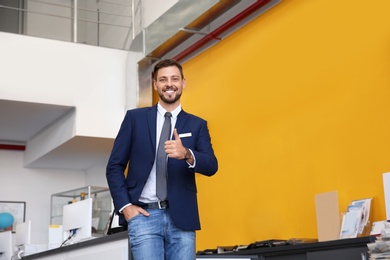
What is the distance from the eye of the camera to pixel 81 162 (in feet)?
28.7

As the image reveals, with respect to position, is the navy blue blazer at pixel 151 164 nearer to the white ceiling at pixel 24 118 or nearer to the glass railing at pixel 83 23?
the white ceiling at pixel 24 118

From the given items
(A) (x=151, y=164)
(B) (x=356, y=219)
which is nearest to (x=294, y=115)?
(B) (x=356, y=219)

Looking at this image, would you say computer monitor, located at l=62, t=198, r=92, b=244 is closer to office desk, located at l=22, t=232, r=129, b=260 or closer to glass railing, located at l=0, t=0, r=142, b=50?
office desk, located at l=22, t=232, r=129, b=260

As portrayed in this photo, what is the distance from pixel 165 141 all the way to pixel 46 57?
17.3 ft

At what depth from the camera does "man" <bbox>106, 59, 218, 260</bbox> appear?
191 centimetres

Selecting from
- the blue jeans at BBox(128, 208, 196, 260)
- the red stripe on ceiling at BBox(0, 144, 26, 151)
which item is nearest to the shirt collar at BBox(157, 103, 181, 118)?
the blue jeans at BBox(128, 208, 196, 260)

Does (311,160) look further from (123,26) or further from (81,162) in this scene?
(81,162)

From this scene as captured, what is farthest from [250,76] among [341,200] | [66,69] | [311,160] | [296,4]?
[66,69]

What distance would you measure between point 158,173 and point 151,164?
0.12 ft

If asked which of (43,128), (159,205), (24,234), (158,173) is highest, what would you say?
(43,128)

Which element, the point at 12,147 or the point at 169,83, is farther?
the point at 12,147

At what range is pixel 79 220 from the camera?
5.17 meters

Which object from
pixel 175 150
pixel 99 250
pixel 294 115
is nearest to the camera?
pixel 175 150

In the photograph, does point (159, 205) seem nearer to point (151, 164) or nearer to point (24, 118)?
point (151, 164)
